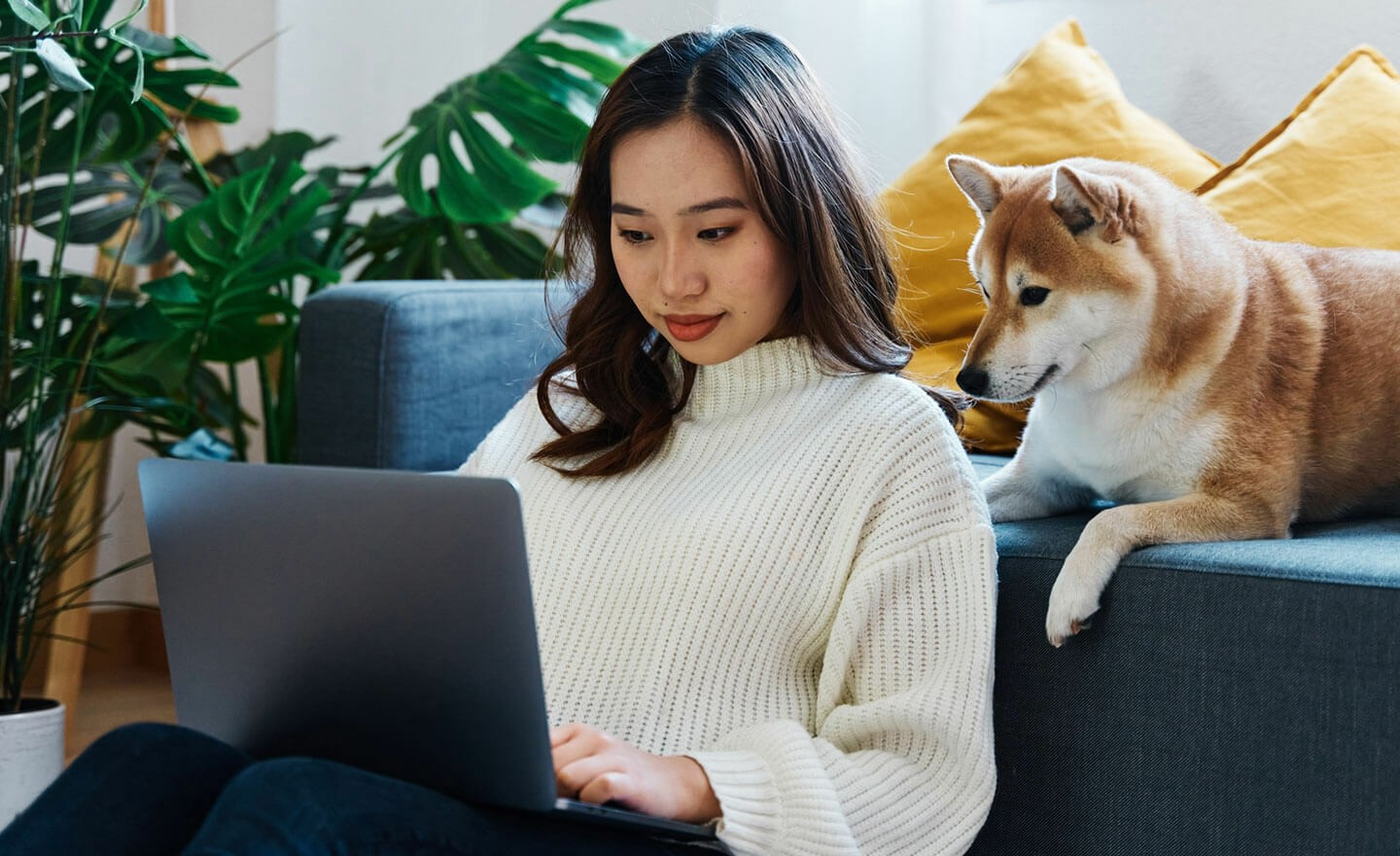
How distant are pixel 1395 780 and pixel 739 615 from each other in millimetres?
461

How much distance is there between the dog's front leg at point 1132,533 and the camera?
103cm

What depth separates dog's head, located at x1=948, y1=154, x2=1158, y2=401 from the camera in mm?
1121

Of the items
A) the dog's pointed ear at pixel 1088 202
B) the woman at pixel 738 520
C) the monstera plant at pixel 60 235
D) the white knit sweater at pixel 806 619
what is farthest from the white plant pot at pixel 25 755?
the dog's pointed ear at pixel 1088 202

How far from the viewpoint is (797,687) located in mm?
1056

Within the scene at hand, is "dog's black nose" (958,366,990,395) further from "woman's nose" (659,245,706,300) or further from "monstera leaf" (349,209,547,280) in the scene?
"monstera leaf" (349,209,547,280)

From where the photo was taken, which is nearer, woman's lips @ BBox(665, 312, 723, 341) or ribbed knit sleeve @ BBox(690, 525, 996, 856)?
ribbed knit sleeve @ BBox(690, 525, 996, 856)

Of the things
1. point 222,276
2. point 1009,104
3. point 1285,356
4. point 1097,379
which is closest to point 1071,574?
point 1097,379

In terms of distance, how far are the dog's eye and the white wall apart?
219 millimetres

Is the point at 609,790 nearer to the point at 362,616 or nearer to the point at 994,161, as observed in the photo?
the point at 362,616

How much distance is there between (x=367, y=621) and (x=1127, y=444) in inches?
27.0

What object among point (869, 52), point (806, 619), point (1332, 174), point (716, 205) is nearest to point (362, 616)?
point (806, 619)

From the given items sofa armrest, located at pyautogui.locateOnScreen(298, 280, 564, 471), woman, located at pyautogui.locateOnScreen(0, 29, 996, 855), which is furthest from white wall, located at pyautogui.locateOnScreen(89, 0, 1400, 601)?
sofa armrest, located at pyautogui.locateOnScreen(298, 280, 564, 471)

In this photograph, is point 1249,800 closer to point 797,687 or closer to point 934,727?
point 934,727

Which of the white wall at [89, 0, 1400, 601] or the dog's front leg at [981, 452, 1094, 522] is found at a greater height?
the white wall at [89, 0, 1400, 601]
